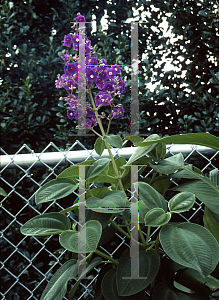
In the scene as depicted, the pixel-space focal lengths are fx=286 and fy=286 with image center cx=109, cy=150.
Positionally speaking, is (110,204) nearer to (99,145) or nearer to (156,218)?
(156,218)

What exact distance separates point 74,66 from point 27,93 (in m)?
1.05

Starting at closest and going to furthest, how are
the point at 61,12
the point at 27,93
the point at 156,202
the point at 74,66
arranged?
1. the point at 156,202
2. the point at 74,66
3. the point at 27,93
4. the point at 61,12

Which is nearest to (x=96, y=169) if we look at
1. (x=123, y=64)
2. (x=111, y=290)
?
(x=111, y=290)

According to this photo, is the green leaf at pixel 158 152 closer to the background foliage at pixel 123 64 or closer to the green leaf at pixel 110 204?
the green leaf at pixel 110 204

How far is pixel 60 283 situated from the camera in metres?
0.69

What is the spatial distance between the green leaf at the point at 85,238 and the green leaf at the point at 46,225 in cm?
4

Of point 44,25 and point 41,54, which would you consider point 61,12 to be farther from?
point 41,54

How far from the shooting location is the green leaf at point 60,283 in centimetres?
66

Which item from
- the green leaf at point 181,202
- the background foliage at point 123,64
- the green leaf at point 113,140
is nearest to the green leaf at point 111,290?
the green leaf at point 181,202

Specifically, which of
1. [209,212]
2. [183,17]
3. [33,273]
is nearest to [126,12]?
[183,17]

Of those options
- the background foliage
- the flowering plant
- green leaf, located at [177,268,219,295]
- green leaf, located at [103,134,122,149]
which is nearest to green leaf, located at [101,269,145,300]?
the flowering plant

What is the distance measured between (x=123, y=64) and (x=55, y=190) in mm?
1209

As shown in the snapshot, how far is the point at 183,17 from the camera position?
183cm

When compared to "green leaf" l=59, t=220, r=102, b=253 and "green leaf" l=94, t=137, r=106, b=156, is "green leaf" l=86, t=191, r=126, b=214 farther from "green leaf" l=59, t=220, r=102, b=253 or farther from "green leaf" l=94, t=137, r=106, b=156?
"green leaf" l=94, t=137, r=106, b=156
